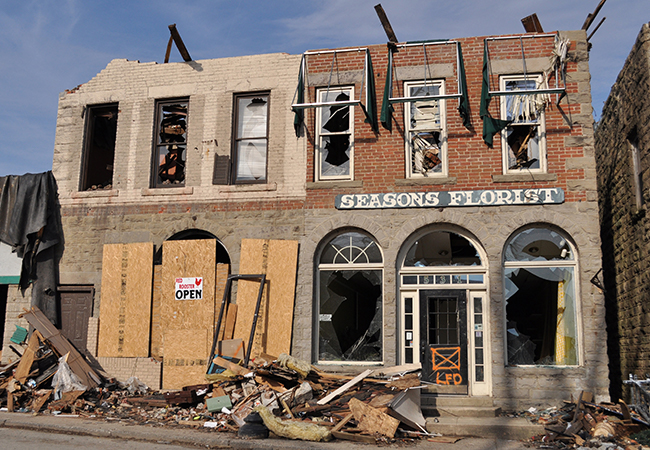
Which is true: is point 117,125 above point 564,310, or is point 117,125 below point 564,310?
above

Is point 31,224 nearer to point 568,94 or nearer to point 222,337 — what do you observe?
point 222,337

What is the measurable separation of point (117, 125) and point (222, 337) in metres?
5.88

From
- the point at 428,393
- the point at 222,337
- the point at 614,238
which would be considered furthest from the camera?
the point at 614,238

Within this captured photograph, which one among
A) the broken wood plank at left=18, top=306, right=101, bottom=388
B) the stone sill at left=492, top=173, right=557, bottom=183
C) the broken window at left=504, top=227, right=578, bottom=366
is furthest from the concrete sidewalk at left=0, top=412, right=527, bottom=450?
the stone sill at left=492, top=173, right=557, bottom=183

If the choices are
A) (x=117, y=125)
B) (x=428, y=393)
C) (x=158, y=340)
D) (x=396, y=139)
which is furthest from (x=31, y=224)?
(x=428, y=393)

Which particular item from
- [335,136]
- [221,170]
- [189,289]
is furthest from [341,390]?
[221,170]

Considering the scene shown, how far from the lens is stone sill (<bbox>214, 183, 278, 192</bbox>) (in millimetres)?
12312

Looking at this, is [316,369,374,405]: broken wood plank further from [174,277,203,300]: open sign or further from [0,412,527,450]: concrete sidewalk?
[174,277,203,300]: open sign

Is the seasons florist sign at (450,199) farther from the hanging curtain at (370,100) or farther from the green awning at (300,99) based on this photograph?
the green awning at (300,99)

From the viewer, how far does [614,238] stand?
12.8 meters

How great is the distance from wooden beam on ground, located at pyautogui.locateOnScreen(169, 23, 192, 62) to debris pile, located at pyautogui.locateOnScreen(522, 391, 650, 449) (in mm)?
10887

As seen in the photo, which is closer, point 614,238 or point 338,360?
point 338,360

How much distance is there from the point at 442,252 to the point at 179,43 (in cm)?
787

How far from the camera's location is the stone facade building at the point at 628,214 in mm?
10461
